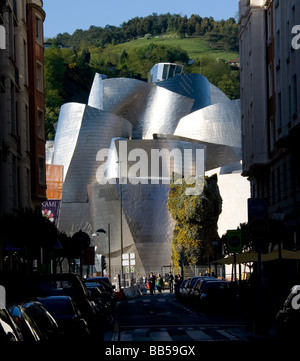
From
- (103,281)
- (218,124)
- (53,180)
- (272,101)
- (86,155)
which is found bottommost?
(103,281)

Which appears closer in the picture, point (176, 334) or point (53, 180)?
point (176, 334)

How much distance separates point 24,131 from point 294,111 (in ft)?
45.8

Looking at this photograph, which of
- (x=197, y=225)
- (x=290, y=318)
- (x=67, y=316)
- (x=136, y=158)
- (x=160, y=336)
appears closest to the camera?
(x=67, y=316)

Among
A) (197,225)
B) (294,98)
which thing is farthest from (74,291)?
(197,225)

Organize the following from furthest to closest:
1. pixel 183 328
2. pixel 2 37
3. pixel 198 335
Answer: pixel 2 37
pixel 183 328
pixel 198 335

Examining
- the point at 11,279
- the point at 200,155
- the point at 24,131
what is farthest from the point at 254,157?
the point at 200,155

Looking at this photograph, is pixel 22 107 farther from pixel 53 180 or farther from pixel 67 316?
pixel 67 316

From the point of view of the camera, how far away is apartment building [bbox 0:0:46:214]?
132 ft

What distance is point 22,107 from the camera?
4644cm

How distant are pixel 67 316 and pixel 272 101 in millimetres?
40073

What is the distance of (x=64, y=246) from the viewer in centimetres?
5222

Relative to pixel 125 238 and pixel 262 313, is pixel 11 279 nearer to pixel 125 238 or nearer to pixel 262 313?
pixel 262 313

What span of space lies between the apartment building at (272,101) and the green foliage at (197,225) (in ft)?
61.8

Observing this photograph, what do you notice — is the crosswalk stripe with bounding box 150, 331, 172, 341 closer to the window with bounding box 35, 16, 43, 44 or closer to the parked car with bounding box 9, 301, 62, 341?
the parked car with bounding box 9, 301, 62, 341
